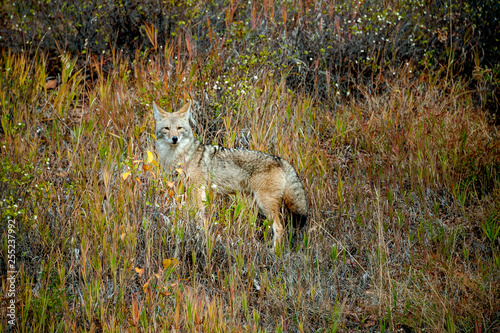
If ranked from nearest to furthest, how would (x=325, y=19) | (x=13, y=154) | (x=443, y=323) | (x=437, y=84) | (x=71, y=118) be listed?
(x=443, y=323)
(x=13, y=154)
(x=71, y=118)
(x=437, y=84)
(x=325, y=19)

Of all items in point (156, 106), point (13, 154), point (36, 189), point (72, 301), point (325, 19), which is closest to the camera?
point (72, 301)

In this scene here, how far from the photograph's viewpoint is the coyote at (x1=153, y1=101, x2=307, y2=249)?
5.45m

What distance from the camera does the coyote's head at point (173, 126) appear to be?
5711mm

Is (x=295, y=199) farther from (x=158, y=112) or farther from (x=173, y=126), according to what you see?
(x=158, y=112)

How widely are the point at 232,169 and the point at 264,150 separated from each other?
55 centimetres

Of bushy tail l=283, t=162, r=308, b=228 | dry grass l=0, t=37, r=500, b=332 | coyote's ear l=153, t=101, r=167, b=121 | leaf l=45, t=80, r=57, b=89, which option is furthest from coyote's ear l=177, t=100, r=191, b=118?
leaf l=45, t=80, r=57, b=89

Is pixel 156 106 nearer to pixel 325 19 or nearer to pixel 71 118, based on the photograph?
pixel 71 118

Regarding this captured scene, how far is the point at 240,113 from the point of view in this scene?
634 cm

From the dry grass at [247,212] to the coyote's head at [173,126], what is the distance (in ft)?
0.81

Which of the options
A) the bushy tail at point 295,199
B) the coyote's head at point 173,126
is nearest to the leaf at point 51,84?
the coyote's head at point 173,126

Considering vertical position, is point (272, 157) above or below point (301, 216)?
above

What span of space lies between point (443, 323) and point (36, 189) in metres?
3.84

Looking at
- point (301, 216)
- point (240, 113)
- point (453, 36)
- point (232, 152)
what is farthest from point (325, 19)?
point (301, 216)

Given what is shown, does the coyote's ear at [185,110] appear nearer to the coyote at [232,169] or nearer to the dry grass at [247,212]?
the coyote at [232,169]
